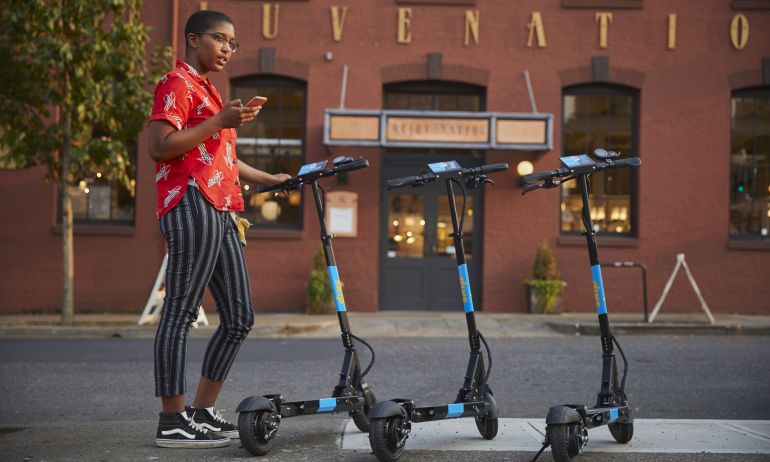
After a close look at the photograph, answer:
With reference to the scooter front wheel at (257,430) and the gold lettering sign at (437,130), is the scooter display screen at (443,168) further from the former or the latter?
the gold lettering sign at (437,130)

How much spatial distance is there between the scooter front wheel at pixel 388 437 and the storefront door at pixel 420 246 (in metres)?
10.9

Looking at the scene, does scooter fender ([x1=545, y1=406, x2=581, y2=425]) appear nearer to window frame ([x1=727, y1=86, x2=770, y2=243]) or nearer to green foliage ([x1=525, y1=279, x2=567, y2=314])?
green foliage ([x1=525, y1=279, x2=567, y2=314])

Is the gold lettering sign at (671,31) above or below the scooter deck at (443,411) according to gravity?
above

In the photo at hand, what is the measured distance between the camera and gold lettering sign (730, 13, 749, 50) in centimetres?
1498

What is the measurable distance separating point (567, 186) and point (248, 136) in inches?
209

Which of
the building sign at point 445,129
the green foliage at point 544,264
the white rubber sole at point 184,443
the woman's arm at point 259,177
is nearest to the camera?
the white rubber sole at point 184,443

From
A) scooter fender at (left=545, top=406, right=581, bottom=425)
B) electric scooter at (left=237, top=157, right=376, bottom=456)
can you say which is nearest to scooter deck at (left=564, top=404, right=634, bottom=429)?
scooter fender at (left=545, top=406, right=581, bottom=425)

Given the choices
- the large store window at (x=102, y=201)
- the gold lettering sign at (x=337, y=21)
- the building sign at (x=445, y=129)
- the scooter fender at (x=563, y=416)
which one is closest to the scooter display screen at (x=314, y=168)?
the scooter fender at (x=563, y=416)

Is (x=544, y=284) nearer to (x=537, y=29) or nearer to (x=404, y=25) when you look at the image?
(x=537, y=29)

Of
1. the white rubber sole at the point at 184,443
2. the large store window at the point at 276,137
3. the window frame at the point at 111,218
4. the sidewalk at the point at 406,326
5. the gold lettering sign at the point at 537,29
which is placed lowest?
the sidewalk at the point at 406,326

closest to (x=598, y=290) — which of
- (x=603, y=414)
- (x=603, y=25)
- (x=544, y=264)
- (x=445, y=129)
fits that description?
(x=603, y=414)

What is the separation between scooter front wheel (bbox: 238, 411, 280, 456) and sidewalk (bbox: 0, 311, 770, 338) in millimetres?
7435

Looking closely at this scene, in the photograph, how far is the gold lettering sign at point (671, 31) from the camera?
49.1 feet

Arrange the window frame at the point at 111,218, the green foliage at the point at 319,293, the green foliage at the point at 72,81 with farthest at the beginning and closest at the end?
the window frame at the point at 111,218 < the green foliage at the point at 319,293 < the green foliage at the point at 72,81
